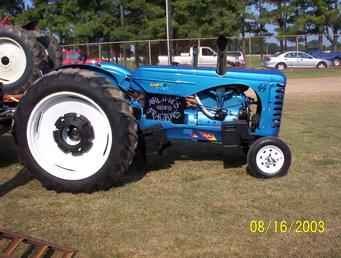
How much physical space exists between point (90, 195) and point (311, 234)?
2.27 meters

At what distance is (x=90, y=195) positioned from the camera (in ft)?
17.0

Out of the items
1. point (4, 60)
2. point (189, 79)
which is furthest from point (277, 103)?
point (4, 60)

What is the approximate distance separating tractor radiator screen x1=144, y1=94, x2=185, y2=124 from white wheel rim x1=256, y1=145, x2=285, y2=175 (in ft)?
3.27

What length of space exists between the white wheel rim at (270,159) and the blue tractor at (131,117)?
1 centimetres

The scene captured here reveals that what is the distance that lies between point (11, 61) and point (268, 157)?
11.6 ft

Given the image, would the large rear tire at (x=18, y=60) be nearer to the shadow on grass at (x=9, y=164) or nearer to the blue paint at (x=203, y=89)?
the shadow on grass at (x=9, y=164)

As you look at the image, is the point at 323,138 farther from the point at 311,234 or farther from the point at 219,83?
the point at 311,234

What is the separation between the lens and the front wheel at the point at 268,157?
5.58 m

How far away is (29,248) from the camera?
156 inches

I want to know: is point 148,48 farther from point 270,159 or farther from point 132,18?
point 270,159

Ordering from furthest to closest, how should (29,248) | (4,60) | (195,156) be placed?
(195,156) < (4,60) < (29,248)

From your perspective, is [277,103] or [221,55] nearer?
[221,55]

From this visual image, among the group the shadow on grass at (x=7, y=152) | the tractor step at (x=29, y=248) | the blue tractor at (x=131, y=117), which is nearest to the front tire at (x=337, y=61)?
the shadow on grass at (x=7, y=152)

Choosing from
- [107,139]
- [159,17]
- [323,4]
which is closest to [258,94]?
[107,139]
